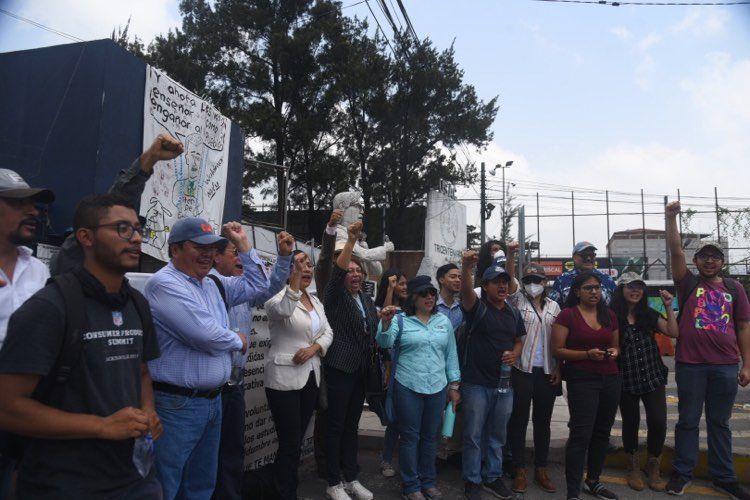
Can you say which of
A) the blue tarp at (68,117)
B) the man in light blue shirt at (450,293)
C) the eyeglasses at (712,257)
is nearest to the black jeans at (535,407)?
the man in light blue shirt at (450,293)

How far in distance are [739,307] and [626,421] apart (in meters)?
1.37

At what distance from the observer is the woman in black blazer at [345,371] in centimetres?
439

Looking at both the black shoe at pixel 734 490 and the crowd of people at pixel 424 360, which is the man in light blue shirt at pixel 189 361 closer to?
the crowd of people at pixel 424 360

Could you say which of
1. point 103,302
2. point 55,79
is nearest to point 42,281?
point 103,302

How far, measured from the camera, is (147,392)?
93.8 inches

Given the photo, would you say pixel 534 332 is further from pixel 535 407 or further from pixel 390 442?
pixel 390 442

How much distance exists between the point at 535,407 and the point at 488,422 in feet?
1.52

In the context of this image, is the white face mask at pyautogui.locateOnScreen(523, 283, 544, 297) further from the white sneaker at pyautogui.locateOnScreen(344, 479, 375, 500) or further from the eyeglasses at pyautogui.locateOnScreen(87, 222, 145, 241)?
the eyeglasses at pyautogui.locateOnScreen(87, 222, 145, 241)

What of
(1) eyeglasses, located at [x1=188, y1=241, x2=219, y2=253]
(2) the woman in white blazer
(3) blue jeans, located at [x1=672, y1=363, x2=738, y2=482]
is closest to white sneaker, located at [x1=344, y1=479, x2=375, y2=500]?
(2) the woman in white blazer

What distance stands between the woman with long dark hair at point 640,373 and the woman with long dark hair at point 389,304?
6.47ft

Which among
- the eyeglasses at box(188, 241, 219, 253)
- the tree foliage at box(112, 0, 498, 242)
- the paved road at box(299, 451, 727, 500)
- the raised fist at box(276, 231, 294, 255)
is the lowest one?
the paved road at box(299, 451, 727, 500)

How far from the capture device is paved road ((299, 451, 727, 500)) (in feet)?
15.1

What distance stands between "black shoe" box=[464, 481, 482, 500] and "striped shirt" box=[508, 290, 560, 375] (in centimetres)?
103

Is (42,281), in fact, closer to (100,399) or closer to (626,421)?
(100,399)
